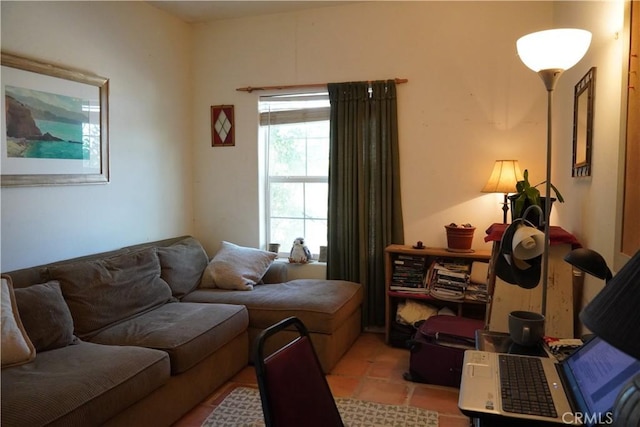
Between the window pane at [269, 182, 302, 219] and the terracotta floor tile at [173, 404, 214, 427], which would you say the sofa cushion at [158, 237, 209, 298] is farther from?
the terracotta floor tile at [173, 404, 214, 427]

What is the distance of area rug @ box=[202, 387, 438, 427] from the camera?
2490 millimetres

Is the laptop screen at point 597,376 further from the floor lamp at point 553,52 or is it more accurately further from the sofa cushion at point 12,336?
the sofa cushion at point 12,336

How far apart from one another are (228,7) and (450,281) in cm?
284

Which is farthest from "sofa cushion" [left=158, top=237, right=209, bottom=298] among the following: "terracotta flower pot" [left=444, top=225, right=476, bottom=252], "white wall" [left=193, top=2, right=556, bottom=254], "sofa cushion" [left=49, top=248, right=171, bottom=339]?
A: "terracotta flower pot" [left=444, top=225, right=476, bottom=252]

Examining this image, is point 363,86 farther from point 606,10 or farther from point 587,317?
point 587,317

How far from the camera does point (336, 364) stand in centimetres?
325

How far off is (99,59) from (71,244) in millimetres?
1316

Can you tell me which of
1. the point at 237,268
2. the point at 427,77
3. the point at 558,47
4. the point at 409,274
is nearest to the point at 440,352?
the point at 409,274

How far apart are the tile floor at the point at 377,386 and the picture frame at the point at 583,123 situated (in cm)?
145

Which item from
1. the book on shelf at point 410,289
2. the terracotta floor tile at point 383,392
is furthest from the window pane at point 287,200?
the terracotta floor tile at point 383,392

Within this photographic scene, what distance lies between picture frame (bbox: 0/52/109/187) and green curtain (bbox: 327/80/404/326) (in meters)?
1.76

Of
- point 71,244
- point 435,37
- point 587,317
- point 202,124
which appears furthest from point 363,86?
point 587,317

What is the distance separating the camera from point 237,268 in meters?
3.66

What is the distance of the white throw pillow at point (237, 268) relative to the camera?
359cm
